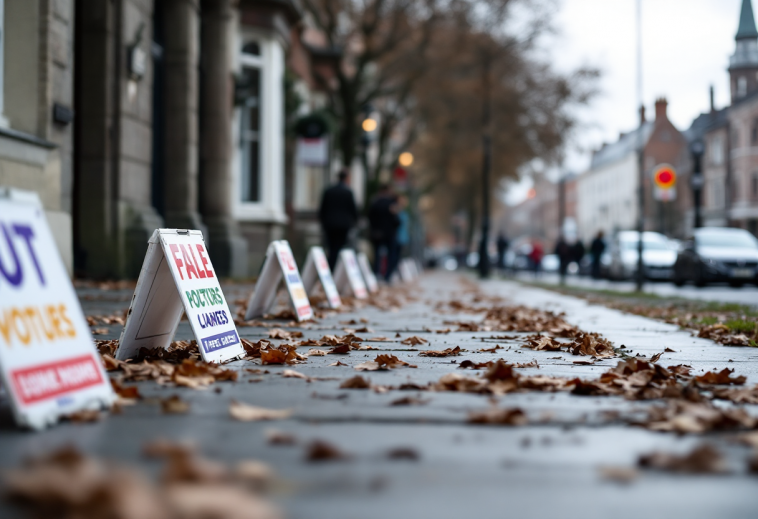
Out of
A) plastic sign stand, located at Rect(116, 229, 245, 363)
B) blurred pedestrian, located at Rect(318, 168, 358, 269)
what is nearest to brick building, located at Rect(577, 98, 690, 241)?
blurred pedestrian, located at Rect(318, 168, 358, 269)

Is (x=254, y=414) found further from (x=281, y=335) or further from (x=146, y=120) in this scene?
(x=146, y=120)

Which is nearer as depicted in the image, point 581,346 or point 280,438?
point 280,438

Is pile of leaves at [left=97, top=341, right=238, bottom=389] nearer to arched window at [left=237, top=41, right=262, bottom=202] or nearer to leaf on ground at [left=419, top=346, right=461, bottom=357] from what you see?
leaf on ground at [left=419, top=346, right=461, bottom=357]

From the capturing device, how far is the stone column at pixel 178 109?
603 inches

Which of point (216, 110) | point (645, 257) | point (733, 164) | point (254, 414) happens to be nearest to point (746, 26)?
point (645, 257)

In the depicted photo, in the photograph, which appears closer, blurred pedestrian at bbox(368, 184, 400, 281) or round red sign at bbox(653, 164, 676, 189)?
blurred pedestrian at bbox(368, 184, 400, 281)

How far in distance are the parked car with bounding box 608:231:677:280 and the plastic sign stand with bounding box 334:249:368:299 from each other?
55.4 ft

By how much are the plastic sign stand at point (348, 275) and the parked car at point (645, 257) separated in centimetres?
1689

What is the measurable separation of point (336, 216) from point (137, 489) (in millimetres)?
11654

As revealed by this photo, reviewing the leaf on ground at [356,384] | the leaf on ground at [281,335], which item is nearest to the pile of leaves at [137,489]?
the leaf on ground at [356,384]

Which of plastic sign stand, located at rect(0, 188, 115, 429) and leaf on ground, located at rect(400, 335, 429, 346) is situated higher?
plastic sign stand, located at rect(0, 188, 115, 429)

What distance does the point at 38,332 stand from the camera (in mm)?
3324

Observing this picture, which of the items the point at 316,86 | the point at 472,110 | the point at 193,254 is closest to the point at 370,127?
the point at 316,86

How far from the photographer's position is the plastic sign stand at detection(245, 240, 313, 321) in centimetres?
755
